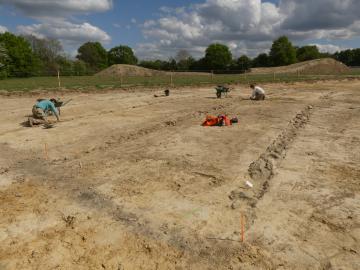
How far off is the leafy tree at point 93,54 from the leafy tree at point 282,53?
42428mm

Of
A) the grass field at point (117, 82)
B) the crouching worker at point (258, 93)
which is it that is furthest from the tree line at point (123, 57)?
the crouching worker at point (258, 93)

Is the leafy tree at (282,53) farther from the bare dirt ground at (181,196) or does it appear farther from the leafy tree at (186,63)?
Result: the bare dirt ground at (181,196)

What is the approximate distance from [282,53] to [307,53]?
13023mm

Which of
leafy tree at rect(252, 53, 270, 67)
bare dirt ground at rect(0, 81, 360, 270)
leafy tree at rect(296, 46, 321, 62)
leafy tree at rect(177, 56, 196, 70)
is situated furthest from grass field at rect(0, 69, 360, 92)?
leafy tree at rect(296, 46, 321, 62)

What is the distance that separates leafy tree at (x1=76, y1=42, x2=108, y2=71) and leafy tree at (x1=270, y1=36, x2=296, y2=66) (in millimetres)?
42428

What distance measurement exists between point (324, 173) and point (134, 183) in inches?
144

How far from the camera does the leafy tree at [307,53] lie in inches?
3253

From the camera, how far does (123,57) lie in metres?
93.4

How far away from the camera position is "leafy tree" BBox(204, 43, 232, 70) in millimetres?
74562

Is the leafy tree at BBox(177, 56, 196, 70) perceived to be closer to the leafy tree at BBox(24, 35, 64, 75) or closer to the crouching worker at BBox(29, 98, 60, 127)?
the leafy tree at BBox(24, 35, 64, 75)

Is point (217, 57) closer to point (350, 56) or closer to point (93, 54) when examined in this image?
point (93, 54)

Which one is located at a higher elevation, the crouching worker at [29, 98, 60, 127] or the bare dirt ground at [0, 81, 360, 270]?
the crouching worker at [29, 98, 60, 127]

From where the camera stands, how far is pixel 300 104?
15672 millimetres

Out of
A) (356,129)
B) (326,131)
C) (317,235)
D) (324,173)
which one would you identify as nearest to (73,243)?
(317,235)
